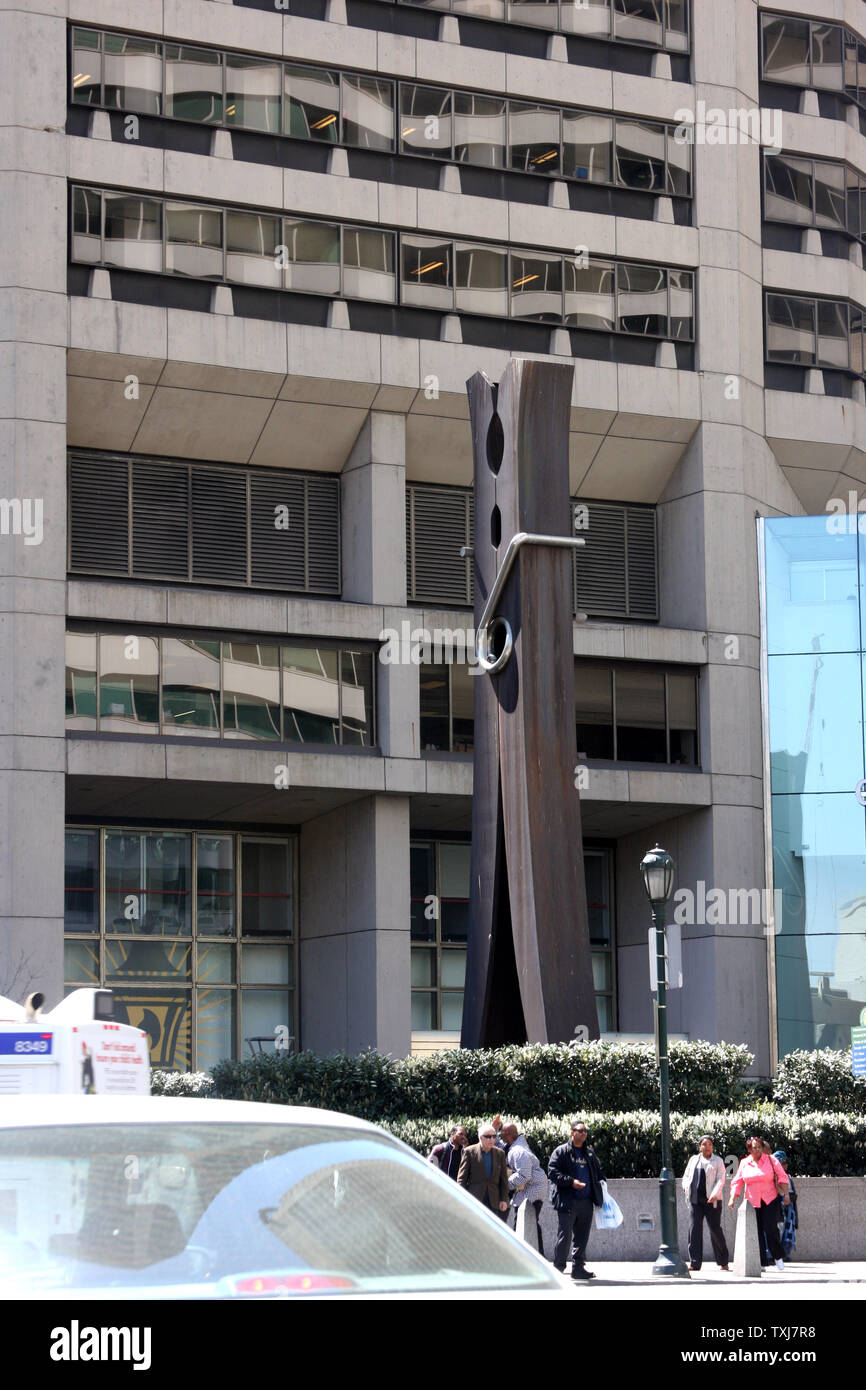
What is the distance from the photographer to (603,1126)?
72.5ft

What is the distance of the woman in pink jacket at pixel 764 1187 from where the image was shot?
784 inches

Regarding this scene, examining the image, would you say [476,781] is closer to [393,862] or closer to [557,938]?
[557,938]

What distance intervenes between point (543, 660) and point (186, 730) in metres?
12.3

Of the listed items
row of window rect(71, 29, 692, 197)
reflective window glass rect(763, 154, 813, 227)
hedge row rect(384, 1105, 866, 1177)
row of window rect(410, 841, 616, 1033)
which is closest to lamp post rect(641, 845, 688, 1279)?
hedge row rect(384, 1105, 866, 1177)

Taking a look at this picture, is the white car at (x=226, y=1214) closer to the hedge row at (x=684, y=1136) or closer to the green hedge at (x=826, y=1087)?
the hedge row at (x=684, y=1136)

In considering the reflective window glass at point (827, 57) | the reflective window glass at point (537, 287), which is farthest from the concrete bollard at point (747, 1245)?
the reflective window glass at point (827, 57)

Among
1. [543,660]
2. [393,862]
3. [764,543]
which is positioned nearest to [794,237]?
[764,543]

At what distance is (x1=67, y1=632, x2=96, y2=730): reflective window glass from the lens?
112ft

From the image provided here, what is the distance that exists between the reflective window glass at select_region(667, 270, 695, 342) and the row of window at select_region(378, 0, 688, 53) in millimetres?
5001

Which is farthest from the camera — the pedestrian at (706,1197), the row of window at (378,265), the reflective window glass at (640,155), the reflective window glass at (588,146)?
the reflective window glass at (640,155)

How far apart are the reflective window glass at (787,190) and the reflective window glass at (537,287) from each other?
5.78 meters

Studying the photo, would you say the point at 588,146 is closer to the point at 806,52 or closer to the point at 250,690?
the point at 806,52

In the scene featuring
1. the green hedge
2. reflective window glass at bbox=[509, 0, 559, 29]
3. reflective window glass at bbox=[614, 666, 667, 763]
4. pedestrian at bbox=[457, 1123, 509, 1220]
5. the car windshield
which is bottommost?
pedestrian at bbox=[457, 1123, 509, 1220]

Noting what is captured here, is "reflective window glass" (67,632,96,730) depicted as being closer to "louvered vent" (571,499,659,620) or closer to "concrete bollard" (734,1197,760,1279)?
"louvered vent" (571,499,659,620)
